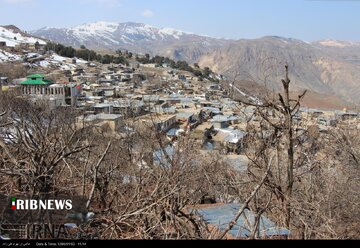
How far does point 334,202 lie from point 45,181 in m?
2.47

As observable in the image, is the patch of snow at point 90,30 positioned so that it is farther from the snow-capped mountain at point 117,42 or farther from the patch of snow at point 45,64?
the patch of snow at point 45,64

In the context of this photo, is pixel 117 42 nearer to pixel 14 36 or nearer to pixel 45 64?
pixel 14 36

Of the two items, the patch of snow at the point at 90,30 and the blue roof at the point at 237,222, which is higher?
the patch of snow at the point at 90,30

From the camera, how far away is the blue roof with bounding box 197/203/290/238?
212cm

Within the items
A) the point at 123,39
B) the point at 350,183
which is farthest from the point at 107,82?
the point at 123,39

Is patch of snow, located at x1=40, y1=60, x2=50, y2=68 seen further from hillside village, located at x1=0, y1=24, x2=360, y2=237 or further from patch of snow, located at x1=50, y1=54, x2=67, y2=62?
patch of snow, located at x1=50, y1=54, x2=67, y2=62

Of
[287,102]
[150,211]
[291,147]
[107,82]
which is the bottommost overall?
[107,82]

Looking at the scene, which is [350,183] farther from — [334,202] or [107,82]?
[107,82]

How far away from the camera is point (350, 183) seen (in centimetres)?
420

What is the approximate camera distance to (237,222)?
2.34 m

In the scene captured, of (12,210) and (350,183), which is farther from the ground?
(12,210)

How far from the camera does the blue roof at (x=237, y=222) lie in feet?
6.96

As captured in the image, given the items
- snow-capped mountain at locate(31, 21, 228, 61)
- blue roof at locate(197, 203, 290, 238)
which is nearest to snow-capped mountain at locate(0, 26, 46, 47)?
blue roof at locate(197, 203, 290, 238)

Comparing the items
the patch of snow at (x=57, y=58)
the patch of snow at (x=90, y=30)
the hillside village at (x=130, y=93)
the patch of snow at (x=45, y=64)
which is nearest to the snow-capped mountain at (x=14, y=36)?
the hillside village at (x=130, y=93)
